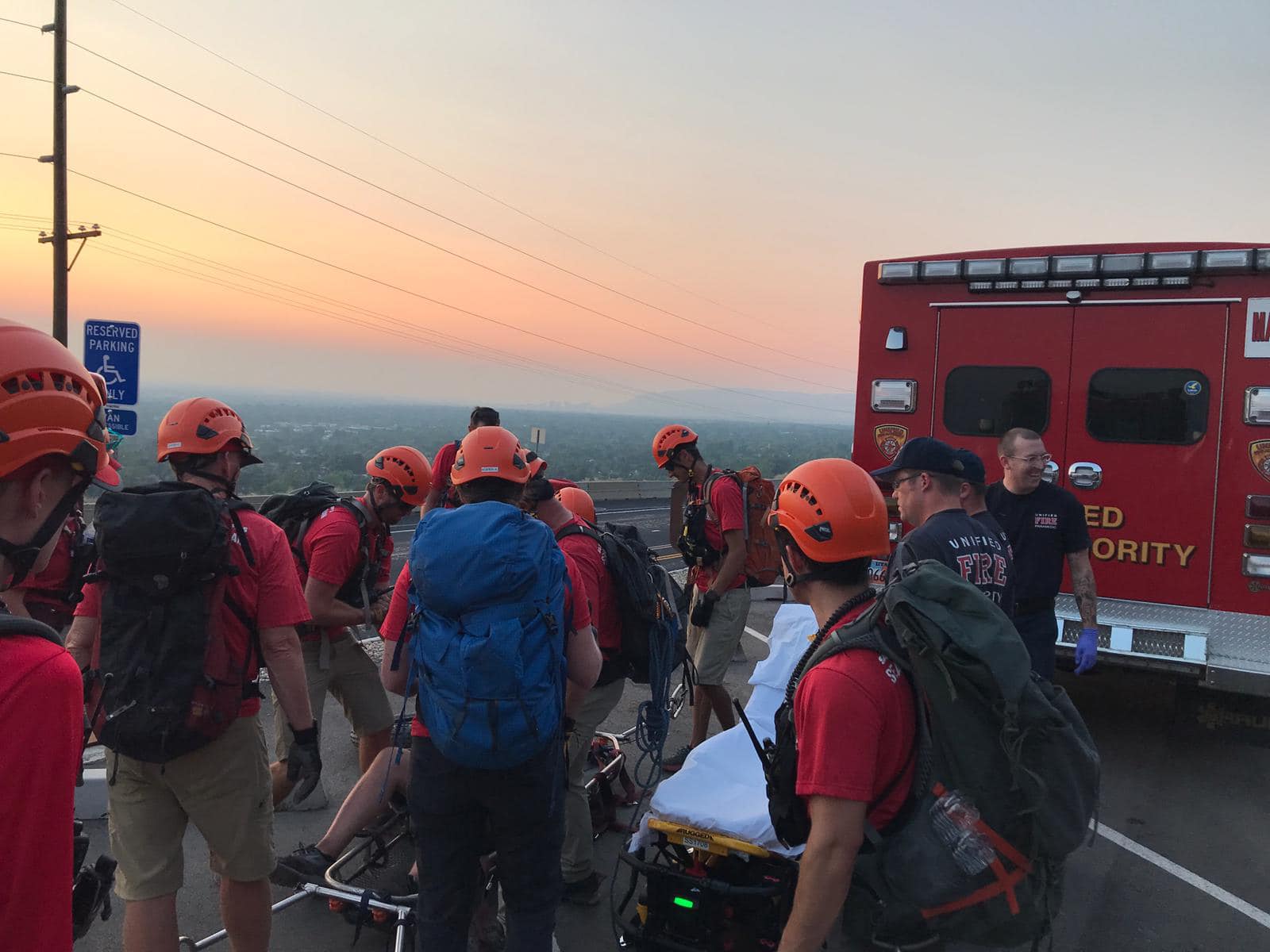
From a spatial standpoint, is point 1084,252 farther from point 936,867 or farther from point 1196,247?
point 936,867

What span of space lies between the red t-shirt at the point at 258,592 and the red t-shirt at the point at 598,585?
121 centimetres

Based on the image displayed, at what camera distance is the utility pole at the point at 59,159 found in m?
14.9

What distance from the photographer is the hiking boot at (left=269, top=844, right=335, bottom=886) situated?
386 centimetres

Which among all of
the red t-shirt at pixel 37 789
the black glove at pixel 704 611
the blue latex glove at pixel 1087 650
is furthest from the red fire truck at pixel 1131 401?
the red t-shirt at pixel 37 789

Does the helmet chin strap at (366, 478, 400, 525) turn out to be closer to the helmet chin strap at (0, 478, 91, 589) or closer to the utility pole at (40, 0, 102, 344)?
the helmet chin strap at (0, 478, 91, 589)

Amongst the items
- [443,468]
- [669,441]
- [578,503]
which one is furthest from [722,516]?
[443,468]

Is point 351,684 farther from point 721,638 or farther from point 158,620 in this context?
point 721,638

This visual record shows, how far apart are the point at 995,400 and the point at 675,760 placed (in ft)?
12.5

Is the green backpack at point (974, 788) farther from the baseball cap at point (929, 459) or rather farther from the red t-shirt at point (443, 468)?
the red t-shirt at point (443, 468)

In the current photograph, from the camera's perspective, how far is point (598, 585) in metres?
4.09

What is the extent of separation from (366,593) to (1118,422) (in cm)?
554

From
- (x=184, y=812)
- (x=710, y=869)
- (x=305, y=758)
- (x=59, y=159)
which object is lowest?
(x=710, y=869)

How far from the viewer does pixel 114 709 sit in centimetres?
284

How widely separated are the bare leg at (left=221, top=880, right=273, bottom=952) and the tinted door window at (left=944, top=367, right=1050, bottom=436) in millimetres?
5959
